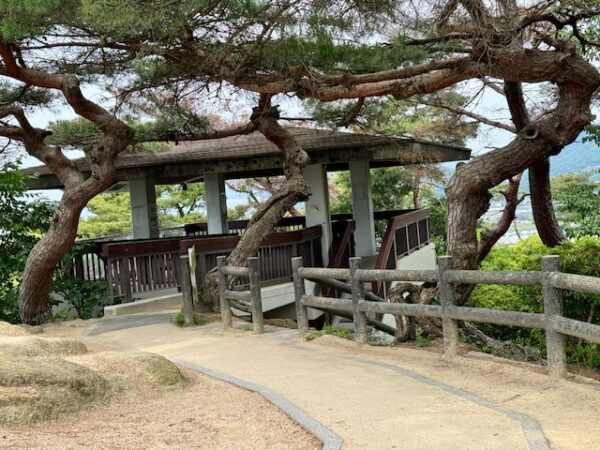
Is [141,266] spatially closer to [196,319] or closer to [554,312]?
[196,319]

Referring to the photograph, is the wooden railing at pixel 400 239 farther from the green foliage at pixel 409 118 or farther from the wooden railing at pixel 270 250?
the green foliage at pixel 409 118

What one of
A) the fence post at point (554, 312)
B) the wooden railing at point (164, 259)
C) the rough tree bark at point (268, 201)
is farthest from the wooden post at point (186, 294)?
the fence post at point (554, 312)

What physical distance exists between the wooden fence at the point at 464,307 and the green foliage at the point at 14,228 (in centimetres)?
636

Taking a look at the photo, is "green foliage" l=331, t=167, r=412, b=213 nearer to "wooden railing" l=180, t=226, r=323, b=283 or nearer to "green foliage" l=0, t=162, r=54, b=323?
"wooden railing" l=180, t=226, r=323, b=283

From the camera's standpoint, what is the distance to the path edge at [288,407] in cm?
461

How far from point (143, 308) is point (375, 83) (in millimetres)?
6235

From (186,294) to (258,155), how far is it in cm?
608

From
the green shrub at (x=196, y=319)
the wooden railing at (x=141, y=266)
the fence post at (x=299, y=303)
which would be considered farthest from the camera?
the wooden railing at (x=141, y=266)

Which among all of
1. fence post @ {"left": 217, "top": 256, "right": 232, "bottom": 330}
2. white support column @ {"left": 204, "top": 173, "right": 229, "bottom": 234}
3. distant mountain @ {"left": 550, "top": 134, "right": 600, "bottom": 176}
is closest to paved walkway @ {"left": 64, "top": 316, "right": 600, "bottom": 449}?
fence post @ {"left": 217, "top": 256, "right": 232, "bottom": 330}

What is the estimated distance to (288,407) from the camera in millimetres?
5469

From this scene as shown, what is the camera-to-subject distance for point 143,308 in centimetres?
1256

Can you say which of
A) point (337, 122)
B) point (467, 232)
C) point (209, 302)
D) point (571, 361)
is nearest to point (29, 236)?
point (209, 302)

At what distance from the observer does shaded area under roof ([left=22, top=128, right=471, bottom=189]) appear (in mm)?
15438

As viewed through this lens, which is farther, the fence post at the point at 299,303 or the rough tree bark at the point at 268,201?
the rough tree bark at the point at 268,201
